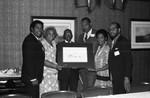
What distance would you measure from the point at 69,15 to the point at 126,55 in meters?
1.75

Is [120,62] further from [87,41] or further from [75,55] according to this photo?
[87,41]

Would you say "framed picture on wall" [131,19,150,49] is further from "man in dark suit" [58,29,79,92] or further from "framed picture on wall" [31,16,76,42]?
"man in dark suit" [58,29,79,92]

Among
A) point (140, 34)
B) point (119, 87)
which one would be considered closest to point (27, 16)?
point (119, 87)

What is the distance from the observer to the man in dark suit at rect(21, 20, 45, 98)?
3.18 m

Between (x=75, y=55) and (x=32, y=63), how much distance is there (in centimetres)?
94

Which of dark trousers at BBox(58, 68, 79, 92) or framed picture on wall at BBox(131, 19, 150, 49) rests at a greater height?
framed picture on wall at BBox(131, 19, 150, 49)

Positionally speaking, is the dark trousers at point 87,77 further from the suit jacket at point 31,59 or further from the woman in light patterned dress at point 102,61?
the suit jacket at point 31,59

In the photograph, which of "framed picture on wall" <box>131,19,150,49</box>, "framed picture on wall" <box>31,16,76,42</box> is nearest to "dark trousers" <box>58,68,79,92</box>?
"framed picture on wall" <box>31,16,76,42</box>

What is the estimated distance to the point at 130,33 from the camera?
5223 mm

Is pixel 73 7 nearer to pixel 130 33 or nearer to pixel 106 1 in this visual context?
pixel 106 1

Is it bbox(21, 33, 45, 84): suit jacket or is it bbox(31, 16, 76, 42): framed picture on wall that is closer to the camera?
bbox(21, 33, 45, 84): suit jacket

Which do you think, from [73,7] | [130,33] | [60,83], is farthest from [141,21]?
[60,83]

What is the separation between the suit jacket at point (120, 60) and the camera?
3.41m

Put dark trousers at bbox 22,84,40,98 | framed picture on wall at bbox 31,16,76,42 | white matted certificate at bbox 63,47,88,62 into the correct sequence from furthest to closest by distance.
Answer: framed picture on wall at bbox 31,16,76,42
white matted certificate at bbox 63,47,88,62
dark trousers at bbox 22,84,40,98
